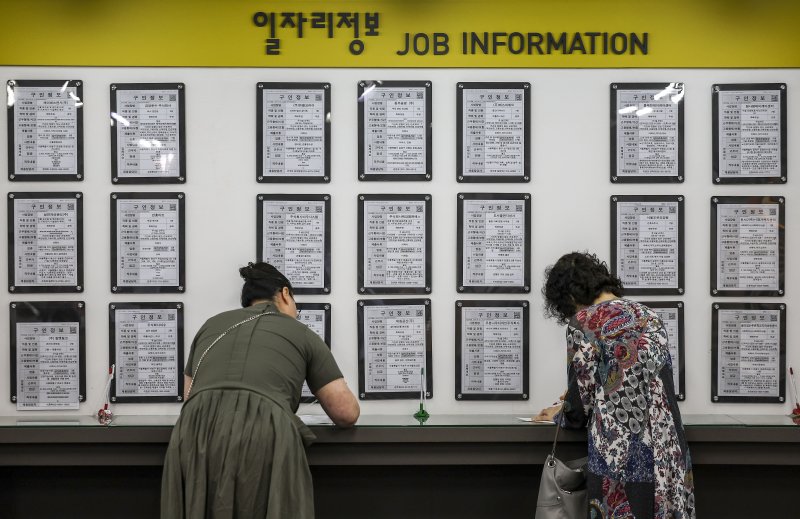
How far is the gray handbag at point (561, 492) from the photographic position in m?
2.18

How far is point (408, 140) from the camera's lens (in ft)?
9.69

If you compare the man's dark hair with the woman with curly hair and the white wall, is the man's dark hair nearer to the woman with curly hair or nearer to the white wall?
the white wall

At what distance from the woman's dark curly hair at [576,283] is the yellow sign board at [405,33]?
1.00m

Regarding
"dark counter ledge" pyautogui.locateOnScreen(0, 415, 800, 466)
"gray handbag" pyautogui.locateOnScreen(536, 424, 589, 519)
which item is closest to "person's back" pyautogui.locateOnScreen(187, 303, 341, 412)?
"dark counter ledge" pyautogui.locateOnScreen(0, 415, 800, 466)

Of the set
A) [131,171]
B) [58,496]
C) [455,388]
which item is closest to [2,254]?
[131,171]

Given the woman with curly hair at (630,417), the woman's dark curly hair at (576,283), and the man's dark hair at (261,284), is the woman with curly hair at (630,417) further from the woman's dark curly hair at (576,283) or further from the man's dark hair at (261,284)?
the man's dark hair at (261,284)

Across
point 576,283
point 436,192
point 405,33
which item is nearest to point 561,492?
point 576,283

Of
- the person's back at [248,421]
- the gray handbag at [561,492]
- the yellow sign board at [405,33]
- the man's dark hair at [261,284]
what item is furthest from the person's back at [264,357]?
the yellow sign board at [405,33]

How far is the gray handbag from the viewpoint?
2.18m

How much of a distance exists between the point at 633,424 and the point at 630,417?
0.07 ft

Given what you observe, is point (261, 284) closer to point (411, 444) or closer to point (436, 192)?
point (411, 444)

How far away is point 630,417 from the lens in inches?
82.0

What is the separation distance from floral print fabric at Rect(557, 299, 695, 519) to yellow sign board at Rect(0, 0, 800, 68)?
1.32 metres

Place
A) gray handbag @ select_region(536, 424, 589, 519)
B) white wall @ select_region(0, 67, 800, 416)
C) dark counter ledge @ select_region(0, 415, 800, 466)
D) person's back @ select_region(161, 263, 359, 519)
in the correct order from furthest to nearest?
white wall @ select_region(0, 67, 800, 416)
dark counter ledge @ select_region(0, 415, 800, 466)
gray handbag @ select_region(536, 424, 589, 519)
person's back @ select_region(161, 263, 359, 519)
